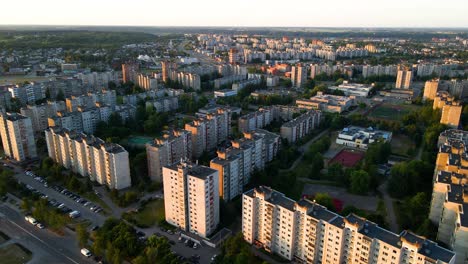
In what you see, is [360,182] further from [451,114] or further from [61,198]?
[61,198]

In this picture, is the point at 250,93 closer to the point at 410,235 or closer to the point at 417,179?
the point at 417,179

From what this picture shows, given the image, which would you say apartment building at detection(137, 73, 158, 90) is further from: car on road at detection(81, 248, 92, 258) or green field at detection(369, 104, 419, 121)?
car on road at detection(81, 248, 92, 258)

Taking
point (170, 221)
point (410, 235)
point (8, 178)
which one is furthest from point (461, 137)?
point (8, 178)

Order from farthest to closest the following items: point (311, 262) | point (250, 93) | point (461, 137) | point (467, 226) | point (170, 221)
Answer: point (250, 93), point (461, 137), point (170, 221), point (311, 262), point (467, 226)

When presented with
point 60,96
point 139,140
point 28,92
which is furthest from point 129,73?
point 139,140

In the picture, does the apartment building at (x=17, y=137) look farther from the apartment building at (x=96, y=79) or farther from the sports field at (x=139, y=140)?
the apartment building at (x=96, y=79)
